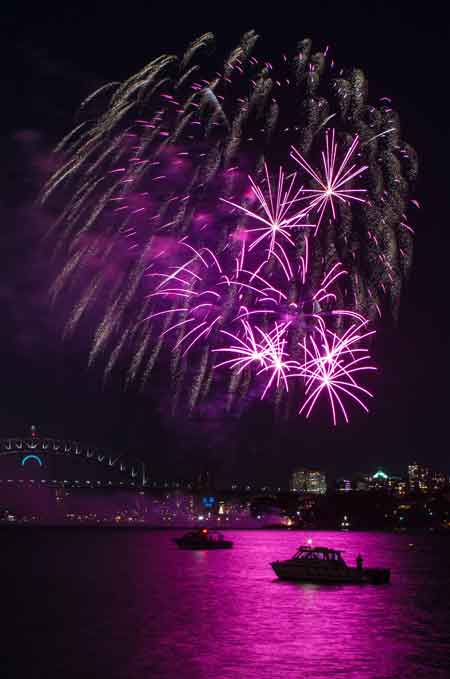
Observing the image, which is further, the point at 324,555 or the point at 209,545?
the point at 209,545

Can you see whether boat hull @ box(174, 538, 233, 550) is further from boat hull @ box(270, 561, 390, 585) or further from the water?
boat hull @ box(270, 561, 390, 585)

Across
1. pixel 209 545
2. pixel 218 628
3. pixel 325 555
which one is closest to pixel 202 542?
pixel 209 545

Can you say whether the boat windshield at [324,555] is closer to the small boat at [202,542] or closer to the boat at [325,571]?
the boat at [325,571]

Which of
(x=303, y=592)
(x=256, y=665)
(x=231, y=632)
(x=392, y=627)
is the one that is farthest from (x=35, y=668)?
(x=303, y=592)

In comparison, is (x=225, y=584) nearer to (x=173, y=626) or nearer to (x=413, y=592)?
(x=413, y=592)

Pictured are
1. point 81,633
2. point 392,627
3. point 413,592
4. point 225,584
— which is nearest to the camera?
point 81,633

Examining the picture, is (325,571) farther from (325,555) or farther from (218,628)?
(218,628)
